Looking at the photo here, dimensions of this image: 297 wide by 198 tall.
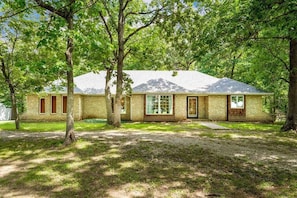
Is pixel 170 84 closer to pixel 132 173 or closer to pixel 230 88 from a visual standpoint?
pixel 230 88

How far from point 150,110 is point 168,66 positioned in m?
4.26

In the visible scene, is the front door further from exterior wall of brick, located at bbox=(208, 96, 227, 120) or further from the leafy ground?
the leafy ground

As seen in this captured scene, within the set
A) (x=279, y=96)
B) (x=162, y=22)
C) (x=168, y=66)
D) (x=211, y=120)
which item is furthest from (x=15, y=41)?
(x=279, y=96)

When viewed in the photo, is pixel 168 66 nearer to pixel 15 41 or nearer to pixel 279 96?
pixel 15 41

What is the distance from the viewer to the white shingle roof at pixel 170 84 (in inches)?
755

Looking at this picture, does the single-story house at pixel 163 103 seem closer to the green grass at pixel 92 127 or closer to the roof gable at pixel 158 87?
the roof gable at pixel 158 87

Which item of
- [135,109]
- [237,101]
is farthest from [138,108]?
[237,101]

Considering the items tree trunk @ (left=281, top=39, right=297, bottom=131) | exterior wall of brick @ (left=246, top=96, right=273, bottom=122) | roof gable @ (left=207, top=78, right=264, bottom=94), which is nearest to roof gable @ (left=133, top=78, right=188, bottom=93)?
roof gable @ (left=207, top=78, right=264, bottom=94)

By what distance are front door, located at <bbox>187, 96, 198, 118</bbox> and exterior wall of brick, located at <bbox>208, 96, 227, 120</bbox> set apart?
144 cm

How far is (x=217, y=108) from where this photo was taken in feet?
64.5

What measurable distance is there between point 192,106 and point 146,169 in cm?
1532

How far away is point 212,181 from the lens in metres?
5.36

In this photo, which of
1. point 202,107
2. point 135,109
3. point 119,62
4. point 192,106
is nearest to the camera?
point 119,62

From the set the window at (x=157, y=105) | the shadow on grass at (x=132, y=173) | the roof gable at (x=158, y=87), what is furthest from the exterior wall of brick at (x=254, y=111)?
the shadow on grass at (x=132, y=173)
